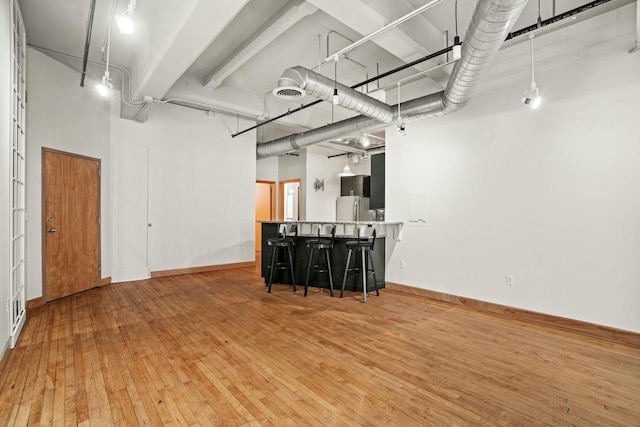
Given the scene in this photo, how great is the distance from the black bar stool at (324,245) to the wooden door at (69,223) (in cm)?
364

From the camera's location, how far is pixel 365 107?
440cm

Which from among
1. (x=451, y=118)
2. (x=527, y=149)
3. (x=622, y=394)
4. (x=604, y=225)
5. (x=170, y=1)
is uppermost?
(x=170, y=1)

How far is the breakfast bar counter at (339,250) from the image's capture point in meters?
5.21

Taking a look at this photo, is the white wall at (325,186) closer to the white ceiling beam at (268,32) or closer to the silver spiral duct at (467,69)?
the silver spiral duct at (467,69)

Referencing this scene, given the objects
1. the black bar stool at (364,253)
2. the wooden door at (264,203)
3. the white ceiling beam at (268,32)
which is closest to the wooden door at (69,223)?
the white ceiling beam at (268,32)

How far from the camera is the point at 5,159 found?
2.88m

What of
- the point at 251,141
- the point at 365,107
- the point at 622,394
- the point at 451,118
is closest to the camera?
the point at 622,394

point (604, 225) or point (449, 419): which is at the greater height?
point (604, 225)

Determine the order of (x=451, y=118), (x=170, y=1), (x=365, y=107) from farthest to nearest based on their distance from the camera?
(x=451, y=118)
(x=365, y=107)
(x=170, y=1)

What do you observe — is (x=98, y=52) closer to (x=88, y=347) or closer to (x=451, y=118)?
(x=88, y=347)

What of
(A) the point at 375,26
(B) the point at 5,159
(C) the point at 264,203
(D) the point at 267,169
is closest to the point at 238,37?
(A) the point at 375,26

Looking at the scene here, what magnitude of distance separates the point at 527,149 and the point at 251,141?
566 cm

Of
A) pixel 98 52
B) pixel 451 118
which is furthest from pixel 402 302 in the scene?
pixel 98 52

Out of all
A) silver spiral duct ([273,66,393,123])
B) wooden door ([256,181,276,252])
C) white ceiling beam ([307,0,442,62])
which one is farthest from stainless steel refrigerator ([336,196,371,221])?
white ceiling beam ([307,0,442,62])
